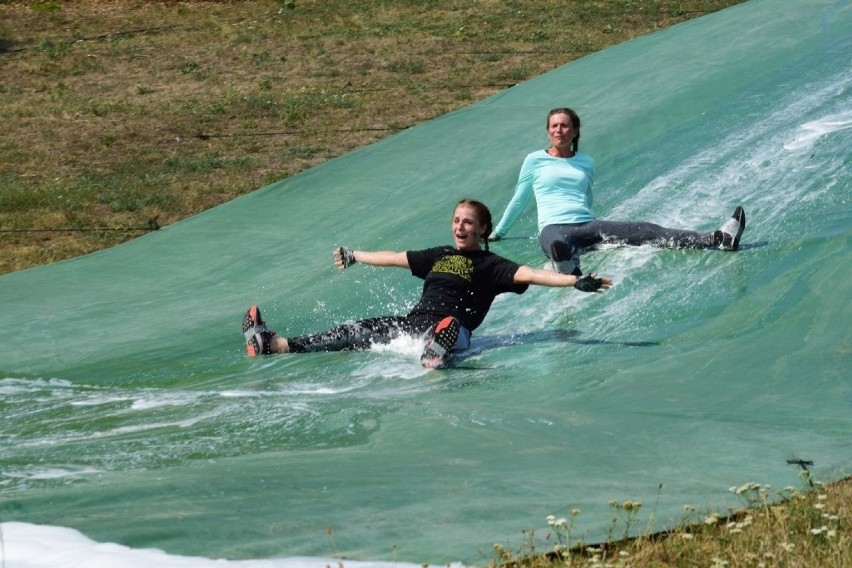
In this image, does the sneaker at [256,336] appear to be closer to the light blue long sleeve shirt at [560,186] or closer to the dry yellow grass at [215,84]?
the light blue long sleeve shirt at [560,186]

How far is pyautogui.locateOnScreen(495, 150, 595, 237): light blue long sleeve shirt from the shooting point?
8.52 metres

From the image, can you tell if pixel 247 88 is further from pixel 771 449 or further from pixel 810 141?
pixel 771 449

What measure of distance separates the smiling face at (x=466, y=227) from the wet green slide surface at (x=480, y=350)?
551 millimetres

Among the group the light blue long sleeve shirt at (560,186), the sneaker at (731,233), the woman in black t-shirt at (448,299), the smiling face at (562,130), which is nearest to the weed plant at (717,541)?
the woman in black t-shirt at (448,299)

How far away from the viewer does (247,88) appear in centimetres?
1638

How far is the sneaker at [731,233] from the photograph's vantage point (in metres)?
8.04

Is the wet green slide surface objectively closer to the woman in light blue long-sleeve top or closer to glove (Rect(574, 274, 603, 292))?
the woman in light blue long-sleeve top

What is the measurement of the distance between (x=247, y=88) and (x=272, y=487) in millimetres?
12026

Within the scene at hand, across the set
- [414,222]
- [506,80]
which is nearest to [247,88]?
[506,80]

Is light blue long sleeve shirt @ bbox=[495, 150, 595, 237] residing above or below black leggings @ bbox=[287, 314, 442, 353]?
above

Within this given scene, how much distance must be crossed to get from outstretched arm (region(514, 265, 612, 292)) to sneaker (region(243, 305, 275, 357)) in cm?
144

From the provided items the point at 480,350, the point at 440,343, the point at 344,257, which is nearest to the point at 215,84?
the point at 344,257

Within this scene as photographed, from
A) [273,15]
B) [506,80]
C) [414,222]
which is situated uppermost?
[273,15]

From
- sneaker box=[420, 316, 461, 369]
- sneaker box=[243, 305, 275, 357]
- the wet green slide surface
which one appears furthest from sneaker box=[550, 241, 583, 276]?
sneaker box=[243, 305, 275, 357]
